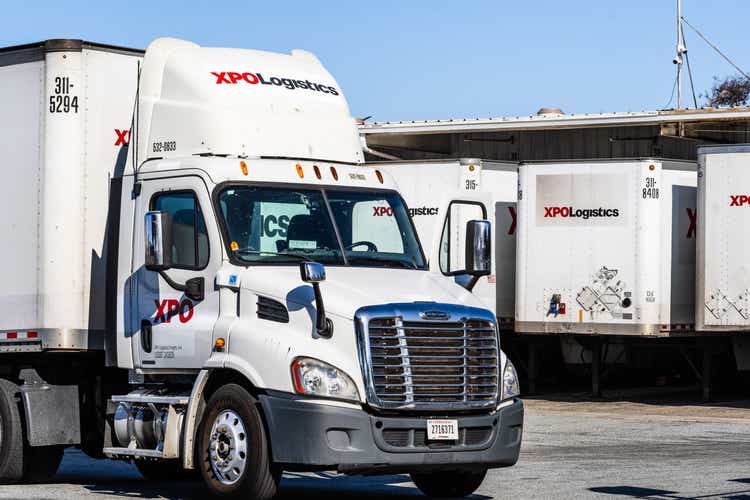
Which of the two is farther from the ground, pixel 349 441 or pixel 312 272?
pixel 312 272

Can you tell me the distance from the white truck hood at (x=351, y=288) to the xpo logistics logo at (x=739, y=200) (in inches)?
523

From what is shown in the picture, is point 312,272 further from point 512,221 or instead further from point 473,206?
point 512,221

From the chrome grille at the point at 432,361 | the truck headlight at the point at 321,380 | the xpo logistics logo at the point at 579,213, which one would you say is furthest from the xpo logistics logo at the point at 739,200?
the truck headlight at the point at 321,380

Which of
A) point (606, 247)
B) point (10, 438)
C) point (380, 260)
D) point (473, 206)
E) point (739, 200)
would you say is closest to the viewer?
point (380, 260)

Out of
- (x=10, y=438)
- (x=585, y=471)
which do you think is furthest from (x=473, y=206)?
(x=10, y=438)

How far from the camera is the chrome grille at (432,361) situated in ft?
38.9

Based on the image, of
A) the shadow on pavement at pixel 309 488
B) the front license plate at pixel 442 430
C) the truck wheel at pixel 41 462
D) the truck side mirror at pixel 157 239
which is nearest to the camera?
the front license plate at pixel 442 430

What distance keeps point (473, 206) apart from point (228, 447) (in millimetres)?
16151

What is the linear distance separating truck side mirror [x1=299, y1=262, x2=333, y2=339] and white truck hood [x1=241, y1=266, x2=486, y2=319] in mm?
138

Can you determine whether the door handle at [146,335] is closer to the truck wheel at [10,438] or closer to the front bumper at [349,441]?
the front bumper at [349,441]

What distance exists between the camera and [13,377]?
49.0 ft

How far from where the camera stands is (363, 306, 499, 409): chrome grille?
38.9 feet

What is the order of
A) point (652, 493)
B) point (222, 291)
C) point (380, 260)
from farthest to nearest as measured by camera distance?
point (652, 493) < point (380, 260) < point (222, 291)

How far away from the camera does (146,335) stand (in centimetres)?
1345
